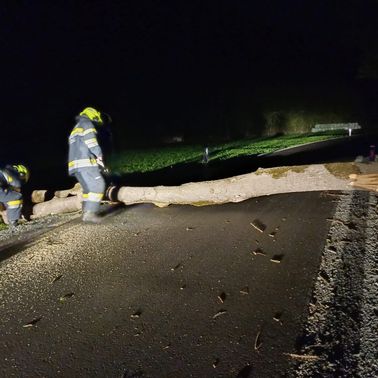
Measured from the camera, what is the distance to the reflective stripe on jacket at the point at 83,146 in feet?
18.3

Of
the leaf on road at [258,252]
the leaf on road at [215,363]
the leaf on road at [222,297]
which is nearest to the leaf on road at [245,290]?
the leaf on road at [222,297]

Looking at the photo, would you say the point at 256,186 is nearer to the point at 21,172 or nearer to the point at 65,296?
the point at 65,296

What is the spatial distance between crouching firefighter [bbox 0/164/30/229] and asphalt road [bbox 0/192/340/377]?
1186 millimetres

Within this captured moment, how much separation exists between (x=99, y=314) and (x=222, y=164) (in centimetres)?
918

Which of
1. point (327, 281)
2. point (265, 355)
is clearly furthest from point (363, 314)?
point (265, 355)

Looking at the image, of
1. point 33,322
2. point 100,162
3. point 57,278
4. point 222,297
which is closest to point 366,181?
point 222,297

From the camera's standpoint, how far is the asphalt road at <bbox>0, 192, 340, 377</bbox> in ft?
8.28

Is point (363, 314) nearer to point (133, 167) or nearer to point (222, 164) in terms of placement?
point (222, 164)

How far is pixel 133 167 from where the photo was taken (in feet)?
42.7

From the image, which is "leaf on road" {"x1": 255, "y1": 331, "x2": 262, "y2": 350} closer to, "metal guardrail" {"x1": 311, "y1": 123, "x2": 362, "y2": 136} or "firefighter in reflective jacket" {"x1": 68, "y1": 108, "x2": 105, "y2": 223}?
"firefighter in reflective jacket" {"x1": 68, "y1": 108, "x2": 105, "y2": 223}

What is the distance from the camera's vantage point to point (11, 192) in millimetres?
5980

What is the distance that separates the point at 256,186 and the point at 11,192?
382 cm

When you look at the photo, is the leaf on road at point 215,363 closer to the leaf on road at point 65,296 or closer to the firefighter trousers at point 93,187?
the leaf on road at point 65,296

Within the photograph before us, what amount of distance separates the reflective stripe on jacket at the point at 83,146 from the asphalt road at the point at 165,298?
43.5 inches
